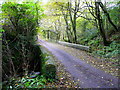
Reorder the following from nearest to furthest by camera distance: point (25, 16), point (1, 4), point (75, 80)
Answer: point (75, 80)
point (1, 4)
point (25, 16)

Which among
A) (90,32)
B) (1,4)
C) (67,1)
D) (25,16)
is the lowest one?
(90,32)

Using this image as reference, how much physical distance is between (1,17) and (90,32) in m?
12.1

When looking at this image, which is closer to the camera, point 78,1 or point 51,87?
point 51,87

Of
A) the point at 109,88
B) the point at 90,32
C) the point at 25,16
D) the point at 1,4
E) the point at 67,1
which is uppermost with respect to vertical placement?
the point at 67,1

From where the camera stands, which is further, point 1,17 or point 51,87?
point 1,17

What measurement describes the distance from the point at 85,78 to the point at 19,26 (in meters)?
5.54

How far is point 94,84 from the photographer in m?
3.71

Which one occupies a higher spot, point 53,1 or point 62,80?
point 53,1

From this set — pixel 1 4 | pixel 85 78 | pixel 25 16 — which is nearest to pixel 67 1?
pixel 25 16

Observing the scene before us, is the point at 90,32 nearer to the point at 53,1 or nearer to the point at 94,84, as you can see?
the point at 53,1

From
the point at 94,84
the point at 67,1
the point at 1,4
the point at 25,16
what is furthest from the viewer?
the point at 67,1

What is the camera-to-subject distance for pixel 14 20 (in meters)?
6.39

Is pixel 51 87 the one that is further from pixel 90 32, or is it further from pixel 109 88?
pixel 90 32

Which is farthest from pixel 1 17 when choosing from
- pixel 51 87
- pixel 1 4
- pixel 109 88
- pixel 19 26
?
pixel 109 88
